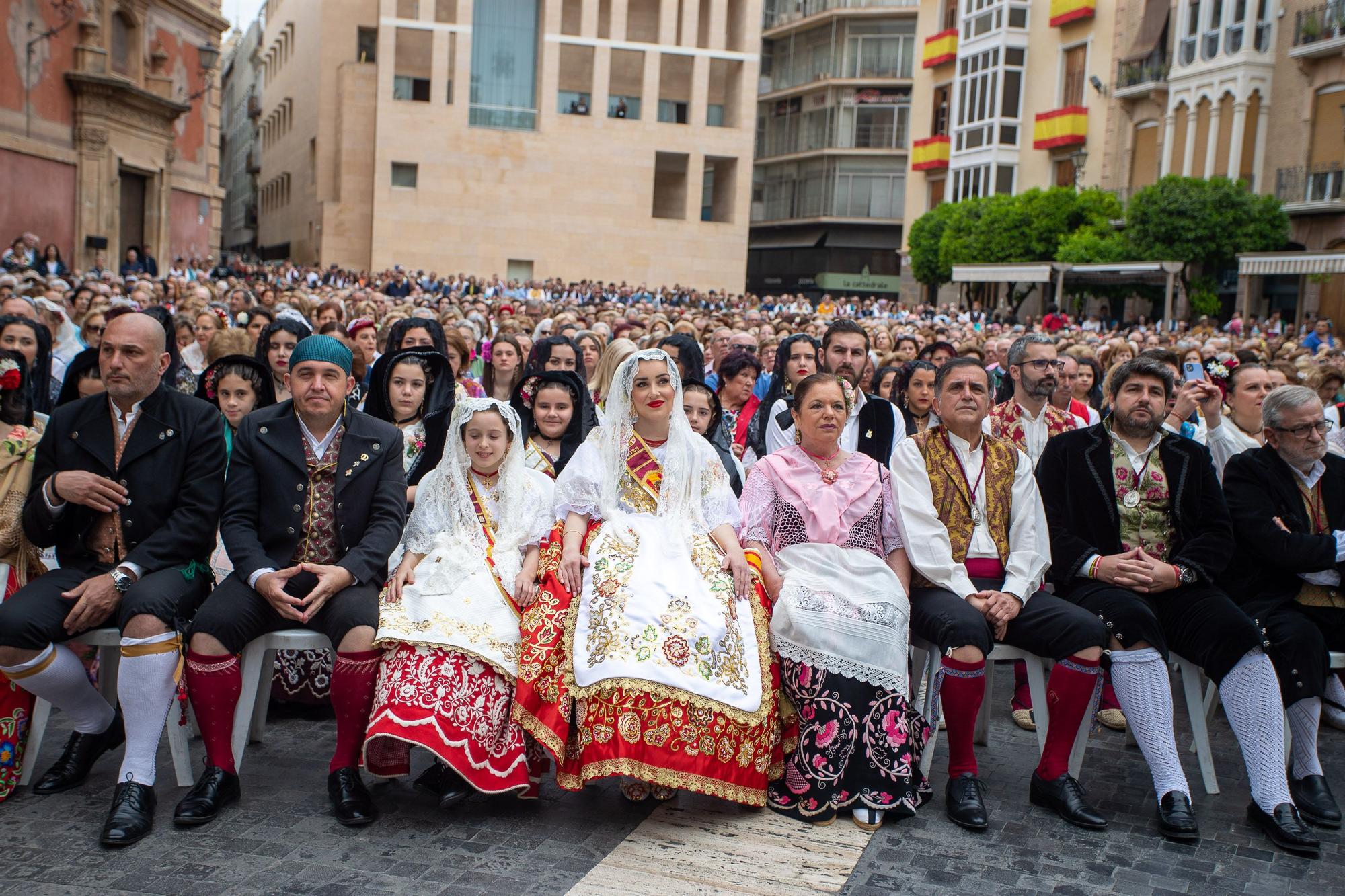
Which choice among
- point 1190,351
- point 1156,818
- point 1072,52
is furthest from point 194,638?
point 1072,52

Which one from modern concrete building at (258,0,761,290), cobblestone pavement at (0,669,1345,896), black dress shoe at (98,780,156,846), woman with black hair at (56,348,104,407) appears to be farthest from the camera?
modern concrete building at (258,0,761,290)

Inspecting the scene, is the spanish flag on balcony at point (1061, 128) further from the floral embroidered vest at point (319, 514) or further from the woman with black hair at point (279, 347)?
the floral embroidered vest at point (319, 514)

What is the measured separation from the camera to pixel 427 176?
43.3m

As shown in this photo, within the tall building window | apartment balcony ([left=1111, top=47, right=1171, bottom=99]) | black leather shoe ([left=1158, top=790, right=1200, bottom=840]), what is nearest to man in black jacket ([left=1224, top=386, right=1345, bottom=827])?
black leather shoe ([left=1158, top=790, right=1200, bottom=840])

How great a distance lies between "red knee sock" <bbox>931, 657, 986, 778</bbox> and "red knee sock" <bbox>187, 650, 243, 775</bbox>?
9.29ft

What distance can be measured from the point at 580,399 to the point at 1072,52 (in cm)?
3778

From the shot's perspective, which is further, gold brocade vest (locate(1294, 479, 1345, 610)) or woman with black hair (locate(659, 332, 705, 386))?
woman with black hair (locate(659, 332, 705, 386))

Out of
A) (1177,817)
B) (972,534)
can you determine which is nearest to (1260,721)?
(1177,817)

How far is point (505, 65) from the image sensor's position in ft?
145

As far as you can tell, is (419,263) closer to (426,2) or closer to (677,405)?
(426,2)

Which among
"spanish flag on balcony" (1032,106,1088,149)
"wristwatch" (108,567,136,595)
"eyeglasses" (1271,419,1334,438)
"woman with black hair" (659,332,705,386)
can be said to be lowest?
"wristwatch" (108,567,136,595)

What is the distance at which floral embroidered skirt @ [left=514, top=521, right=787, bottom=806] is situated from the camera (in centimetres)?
452

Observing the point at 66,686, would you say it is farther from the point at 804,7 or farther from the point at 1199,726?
the point at 804,7

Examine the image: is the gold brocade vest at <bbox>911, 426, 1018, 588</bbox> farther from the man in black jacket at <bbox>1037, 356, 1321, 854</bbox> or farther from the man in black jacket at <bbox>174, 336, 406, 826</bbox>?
the man in black jacket at <bbox>174, 336, 406, 826</bbox>
